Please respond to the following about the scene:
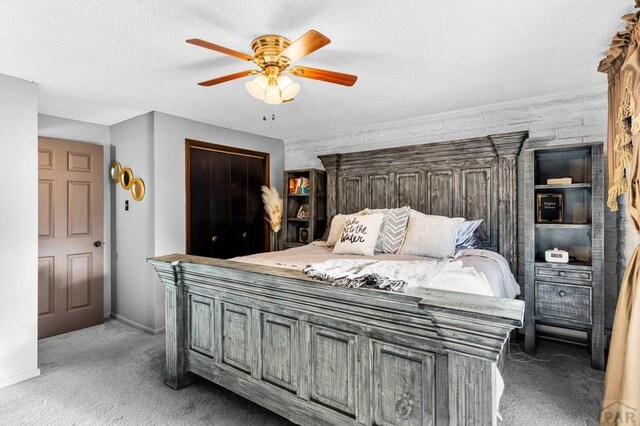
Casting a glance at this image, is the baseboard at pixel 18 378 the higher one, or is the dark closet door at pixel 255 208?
the dark closet door at pixel 255 208

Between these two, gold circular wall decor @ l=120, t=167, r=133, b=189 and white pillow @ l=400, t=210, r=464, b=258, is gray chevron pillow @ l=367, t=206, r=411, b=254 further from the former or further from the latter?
gold circular wall decor @ l=120, t=167, r=133, b=189

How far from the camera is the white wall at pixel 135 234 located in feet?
11.6

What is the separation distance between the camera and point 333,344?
1.65 meters

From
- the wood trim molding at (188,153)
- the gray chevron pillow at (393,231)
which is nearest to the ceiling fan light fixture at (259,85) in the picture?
the gray chevron pillow at (393,231)

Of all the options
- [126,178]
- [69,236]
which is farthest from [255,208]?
[69,236]

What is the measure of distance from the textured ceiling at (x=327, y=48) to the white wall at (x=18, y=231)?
244 mm

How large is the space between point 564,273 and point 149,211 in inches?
153

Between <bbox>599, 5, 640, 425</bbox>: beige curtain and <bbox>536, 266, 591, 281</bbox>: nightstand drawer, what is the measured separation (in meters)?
0.83

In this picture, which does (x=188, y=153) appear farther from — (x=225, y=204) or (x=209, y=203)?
(x=225, y=204)

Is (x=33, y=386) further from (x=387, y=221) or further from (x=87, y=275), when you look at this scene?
(x=387, y=221)

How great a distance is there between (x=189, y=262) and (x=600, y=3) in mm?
2667

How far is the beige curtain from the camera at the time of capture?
1.65 m

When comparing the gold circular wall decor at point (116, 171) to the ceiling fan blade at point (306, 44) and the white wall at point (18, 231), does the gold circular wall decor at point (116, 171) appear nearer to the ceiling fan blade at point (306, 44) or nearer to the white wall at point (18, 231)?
the white wall at point (18, 231)

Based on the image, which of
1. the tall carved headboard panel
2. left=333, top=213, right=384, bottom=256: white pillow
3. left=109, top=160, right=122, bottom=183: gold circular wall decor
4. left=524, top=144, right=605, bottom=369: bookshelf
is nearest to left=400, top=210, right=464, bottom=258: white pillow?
left=333, top=213, right=384, bottom=256: white pillow
